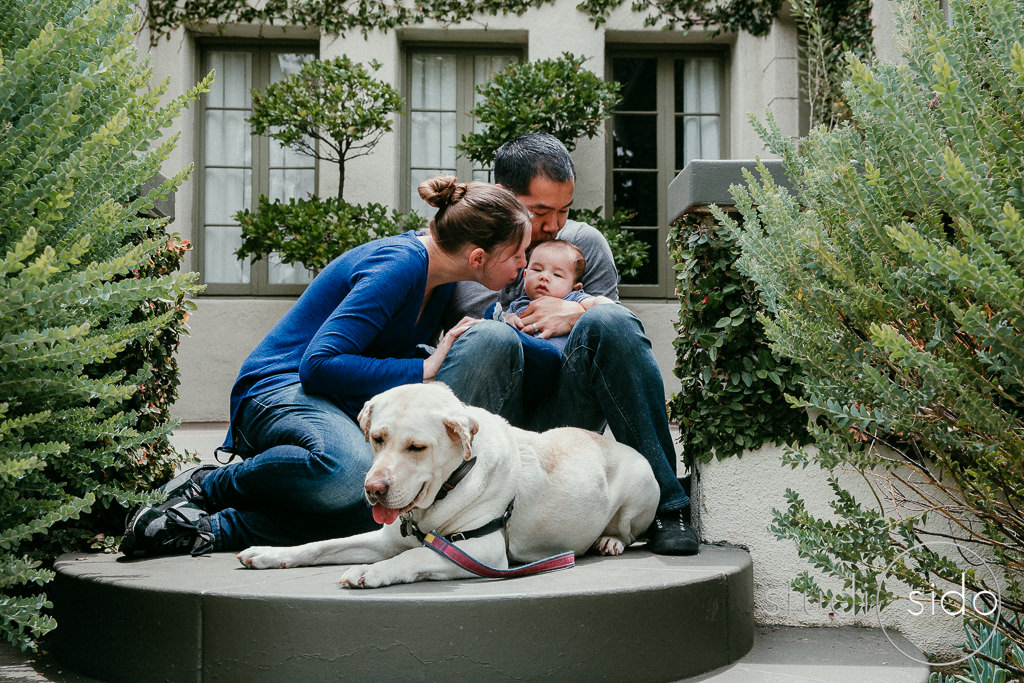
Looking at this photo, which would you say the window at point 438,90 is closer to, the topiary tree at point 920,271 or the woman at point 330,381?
the woman at point 330,381

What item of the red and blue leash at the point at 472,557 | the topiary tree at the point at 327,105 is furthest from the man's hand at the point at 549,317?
the topiary tree at the point at 327,105

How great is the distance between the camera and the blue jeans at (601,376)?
288 cm

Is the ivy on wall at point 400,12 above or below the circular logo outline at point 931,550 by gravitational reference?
above

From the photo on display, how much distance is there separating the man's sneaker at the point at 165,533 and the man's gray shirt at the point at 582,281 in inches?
49.5

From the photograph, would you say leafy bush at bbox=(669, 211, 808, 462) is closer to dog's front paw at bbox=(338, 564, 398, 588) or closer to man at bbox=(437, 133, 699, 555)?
man at bbox=(437, 133, 699, 555)

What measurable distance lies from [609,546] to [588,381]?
1.88 feet

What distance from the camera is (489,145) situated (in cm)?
792

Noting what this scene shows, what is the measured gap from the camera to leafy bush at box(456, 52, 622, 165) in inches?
304

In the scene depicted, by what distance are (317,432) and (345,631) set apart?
2.75ft

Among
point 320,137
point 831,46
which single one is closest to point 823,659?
point 320,137

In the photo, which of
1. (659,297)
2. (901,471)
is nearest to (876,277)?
(901,471)

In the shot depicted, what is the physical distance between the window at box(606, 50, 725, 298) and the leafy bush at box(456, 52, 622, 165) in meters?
1.21

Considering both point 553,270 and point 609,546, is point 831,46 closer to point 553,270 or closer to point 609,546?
point 553,270

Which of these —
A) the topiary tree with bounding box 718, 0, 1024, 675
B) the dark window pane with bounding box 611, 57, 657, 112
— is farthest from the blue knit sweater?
the dark window pane with bounding box 611, 57, 657, 112
